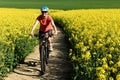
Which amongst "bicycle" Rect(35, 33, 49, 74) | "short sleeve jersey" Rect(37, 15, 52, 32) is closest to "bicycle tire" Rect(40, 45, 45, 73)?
"bicycle" Rect(35, 33, 49, 74)

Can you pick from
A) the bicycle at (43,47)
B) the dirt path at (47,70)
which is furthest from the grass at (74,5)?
the bicycle at (43,47)

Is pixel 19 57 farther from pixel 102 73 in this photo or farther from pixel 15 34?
pixel 102 73

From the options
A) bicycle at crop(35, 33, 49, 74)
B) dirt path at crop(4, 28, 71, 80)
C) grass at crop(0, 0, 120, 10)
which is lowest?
dirt path at crop(4, 28, 71, 80)

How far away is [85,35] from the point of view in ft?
37.0

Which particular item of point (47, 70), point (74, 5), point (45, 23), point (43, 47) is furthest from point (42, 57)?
point (74, 5)

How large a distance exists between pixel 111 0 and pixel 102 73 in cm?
7318

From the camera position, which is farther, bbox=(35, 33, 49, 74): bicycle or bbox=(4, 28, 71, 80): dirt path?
bbox=(35, 33, 49, 74): bicycle

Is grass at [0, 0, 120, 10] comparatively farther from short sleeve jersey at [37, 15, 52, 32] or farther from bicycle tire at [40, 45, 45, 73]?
bicycle tire at [40, 45, 45, 73]

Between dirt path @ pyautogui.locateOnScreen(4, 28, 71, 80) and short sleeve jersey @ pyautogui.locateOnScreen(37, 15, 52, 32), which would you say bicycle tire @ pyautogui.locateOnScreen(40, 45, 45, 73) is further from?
short sleeve jersey @ pyautogui.locateOnScreen(37, 15, 52, 32)

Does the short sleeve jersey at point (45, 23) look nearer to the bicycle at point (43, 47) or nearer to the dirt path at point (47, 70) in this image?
the bicycle at point (43, 47)

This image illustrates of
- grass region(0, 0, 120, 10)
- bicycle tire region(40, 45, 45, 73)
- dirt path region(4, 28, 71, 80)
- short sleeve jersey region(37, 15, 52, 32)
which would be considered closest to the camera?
dirt path region(4, 28, 71, 80)

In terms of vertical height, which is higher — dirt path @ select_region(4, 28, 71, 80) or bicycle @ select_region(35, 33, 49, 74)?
bicycle @ select_region(35, 33, 49, 74)

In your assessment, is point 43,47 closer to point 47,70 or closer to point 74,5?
point 47,70

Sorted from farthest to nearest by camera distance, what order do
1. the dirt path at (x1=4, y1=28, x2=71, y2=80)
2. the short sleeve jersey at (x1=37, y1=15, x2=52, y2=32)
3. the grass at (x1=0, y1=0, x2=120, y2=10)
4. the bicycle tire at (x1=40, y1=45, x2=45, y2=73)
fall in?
the grass at (x1=0, y1=0, x2=120, y2=10) → the short sleeve jersey at (x1=37, y1=15, x2=52, y2=32) → the bicycle tire at (x1=40, y1=45, x2=45, y2=73) → the dirt path at (x1=4, y1=28, x2=71, y2=80)
